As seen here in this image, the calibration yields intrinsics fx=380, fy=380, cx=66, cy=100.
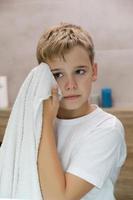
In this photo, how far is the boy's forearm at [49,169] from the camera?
895 millimetres

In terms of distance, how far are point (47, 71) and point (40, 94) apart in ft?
0.22

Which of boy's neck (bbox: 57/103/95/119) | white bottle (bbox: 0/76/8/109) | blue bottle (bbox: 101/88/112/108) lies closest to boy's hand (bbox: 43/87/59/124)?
boy's neck (bbox: 57/103/95/119)

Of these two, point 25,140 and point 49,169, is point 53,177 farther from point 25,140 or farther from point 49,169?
point 25,140

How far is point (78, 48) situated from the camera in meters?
0.99

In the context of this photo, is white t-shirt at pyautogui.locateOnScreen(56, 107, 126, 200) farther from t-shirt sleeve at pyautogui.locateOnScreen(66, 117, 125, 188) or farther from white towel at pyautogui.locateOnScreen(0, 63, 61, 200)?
white towel at pyautogui.locateOnScreen(0, 63, 61, 200)

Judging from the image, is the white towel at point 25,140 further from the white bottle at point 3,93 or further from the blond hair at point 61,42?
the white bottle at point 3,93

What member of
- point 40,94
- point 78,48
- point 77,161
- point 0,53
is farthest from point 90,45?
point 0,53

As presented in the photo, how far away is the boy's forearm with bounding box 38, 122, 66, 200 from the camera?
0.90m

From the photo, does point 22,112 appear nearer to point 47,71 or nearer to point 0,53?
point 47,71

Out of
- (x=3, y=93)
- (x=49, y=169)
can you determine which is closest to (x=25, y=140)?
(x=49, y=169)

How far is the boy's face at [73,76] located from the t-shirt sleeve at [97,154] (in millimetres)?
97

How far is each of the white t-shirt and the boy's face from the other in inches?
2.3

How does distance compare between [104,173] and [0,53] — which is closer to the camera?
[104,173]

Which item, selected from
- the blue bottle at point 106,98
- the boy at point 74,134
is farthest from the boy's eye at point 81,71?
the blue bottle at point 106,98
